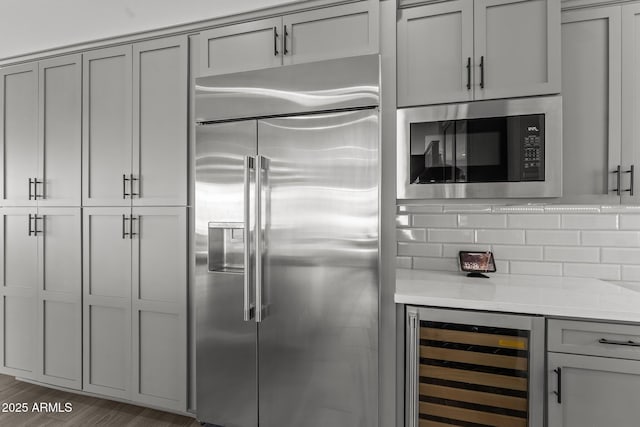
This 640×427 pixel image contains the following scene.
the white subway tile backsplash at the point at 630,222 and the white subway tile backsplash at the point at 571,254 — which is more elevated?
the white subway tile backsplash at the point at 630,222

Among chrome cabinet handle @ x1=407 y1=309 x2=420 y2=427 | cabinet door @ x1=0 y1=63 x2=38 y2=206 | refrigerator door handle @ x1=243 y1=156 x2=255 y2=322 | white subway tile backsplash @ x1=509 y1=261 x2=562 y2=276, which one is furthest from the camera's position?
cabinet door @ x1=0 y1=63 x2=38 y2=206

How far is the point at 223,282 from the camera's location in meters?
1.85

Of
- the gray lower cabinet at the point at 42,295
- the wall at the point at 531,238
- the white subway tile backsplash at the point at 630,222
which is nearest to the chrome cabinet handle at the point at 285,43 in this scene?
the wall at the point at 531,238

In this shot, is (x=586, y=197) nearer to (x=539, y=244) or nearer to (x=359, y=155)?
(x=539, y=244)

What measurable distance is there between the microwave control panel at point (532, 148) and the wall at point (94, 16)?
4.38 feet

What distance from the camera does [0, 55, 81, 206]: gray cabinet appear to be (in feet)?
7.61

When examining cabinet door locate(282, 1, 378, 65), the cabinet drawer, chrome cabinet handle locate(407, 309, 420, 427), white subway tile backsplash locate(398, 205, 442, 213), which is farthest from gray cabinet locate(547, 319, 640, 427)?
cabinet door locate(282, 1, 378, 65)

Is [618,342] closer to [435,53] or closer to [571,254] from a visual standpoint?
[571,254]

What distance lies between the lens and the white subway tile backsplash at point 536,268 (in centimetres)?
201

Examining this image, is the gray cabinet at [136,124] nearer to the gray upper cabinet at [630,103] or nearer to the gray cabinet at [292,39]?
the gray cabinet at [292,39]

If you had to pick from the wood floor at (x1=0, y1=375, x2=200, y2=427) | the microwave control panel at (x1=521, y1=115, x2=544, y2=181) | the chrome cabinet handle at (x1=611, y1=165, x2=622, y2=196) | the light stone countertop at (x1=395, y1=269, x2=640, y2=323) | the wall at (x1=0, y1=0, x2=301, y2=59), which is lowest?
the wood floor at (x1=0, y1=375, x2=200, y2=427)

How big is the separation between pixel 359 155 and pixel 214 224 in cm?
84

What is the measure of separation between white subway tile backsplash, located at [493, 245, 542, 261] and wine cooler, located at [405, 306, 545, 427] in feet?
2.35

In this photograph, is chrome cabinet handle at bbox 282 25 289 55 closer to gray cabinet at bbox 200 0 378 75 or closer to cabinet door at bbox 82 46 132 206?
gray cabinet at bbox 200 0 378 75
